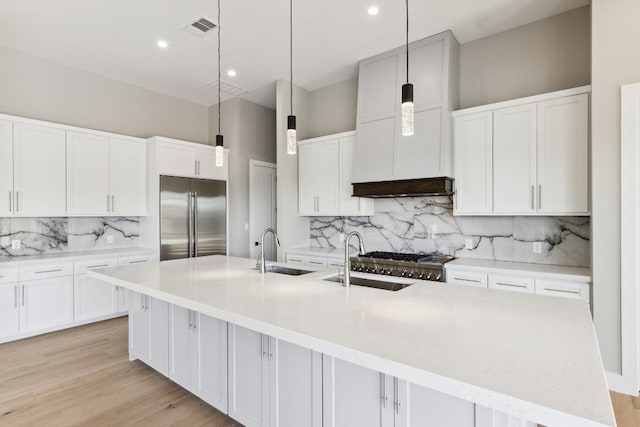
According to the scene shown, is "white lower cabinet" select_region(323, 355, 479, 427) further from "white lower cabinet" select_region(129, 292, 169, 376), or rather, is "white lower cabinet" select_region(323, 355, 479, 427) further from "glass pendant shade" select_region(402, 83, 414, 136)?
"white lower cabinet" select_region(129, 292, 169, 376)

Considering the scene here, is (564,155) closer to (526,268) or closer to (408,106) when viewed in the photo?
(526,268)

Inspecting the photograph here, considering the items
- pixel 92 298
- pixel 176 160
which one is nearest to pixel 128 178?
pixel 176 160

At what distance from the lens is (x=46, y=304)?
3.86m

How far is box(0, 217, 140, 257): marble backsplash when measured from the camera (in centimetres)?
402

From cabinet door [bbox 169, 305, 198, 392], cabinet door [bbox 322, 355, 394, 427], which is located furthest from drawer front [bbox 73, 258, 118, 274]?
cabinet door [bbox 322, 355, 394, 427]

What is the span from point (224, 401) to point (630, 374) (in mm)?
2969

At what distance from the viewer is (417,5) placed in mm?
3188

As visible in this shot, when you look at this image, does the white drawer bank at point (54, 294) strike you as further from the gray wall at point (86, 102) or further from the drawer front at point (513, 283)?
the drawer front at point (513, 283)

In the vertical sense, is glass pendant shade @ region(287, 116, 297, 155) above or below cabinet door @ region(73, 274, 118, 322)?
above

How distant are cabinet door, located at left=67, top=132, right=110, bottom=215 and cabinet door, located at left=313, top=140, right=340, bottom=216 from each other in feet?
8.89

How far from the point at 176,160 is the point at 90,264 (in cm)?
170

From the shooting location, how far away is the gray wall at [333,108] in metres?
4.87

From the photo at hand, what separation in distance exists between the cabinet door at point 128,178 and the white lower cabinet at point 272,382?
10.7 ft

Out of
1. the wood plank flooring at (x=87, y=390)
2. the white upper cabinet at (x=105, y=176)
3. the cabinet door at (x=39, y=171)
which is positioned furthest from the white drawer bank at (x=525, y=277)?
the cabinet door at (x=39, y=171)
